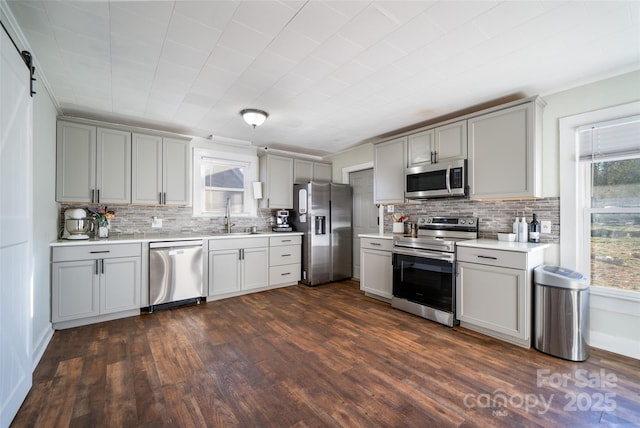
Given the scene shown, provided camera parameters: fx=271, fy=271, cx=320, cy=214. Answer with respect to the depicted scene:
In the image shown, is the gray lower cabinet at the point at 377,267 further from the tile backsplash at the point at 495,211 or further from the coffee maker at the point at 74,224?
the coffee maker at the point at 74,224

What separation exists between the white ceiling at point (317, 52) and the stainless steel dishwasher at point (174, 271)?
1731 mm

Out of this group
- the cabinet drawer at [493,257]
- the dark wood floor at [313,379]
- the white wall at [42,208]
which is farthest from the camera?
the cabinet drawer at [493,257]

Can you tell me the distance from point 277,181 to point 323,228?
3.94 ft

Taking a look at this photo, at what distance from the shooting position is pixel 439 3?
65.9 inches

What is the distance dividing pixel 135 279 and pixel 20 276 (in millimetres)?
1622

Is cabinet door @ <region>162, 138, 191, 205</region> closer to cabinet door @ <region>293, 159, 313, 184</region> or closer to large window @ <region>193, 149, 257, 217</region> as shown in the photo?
large window @ <region>193, 149, 257, 217</region>

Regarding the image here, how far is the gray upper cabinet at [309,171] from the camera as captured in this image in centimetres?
519

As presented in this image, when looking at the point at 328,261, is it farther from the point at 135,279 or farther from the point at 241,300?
the point at 135,279

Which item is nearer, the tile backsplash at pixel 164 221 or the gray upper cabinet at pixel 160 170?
the gray upper cabinet at pixel 160 170

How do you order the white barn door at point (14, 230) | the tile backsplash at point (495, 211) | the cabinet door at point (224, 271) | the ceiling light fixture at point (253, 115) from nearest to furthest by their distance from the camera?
the white barn door at point (14, 230) → the tile backsplash at point (495, 211) → the ceiling light fixture at point (253, 115) → the cabinet door at point (224, 271)

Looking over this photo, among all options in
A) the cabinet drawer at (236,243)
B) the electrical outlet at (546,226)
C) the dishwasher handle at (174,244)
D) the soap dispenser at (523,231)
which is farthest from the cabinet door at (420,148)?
the dishwasher handle at (174,244)

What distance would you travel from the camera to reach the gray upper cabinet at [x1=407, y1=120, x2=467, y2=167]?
3.20 metres

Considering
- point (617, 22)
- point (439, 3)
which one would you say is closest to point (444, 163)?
point (617, 22)

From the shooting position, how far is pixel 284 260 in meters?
4.64
